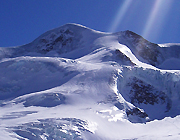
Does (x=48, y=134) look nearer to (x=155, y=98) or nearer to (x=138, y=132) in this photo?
(x=138, y=132)

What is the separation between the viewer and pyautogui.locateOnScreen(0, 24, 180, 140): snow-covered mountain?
1094 centimetres

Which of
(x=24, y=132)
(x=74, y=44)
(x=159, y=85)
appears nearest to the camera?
(x=24, y=132)

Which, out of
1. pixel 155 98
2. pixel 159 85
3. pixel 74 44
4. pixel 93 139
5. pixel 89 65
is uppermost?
pixel 74 44

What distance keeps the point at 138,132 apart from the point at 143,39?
3328 cm

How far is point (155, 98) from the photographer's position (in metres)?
22.3

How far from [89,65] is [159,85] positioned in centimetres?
835

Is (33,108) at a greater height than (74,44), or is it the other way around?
(74,44)

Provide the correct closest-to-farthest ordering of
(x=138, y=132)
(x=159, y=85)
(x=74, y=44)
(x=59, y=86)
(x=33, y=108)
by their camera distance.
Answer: (x=138, y=132) → (x=33, y=108) → (x=59, y=86) → (x=159, y=85) → (x=74, y=44)

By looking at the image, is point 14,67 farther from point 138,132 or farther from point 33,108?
point 138,132

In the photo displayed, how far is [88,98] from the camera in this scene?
16.4 metres

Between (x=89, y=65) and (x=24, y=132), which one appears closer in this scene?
(x=24, y=132)

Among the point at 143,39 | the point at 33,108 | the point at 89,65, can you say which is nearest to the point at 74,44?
the point at 143,39

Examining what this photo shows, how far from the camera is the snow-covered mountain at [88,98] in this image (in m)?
10.9

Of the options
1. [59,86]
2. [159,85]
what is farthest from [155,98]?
[59,86]
